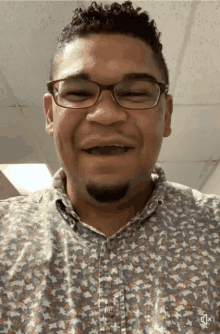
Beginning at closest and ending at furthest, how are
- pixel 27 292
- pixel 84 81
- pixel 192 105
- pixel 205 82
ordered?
pixel 27 292
pixel 84 81
pixel 205 82
pixel 192 105

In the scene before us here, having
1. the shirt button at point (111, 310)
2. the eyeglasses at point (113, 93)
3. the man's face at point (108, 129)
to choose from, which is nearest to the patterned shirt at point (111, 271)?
the shirt button at point (111, 310)

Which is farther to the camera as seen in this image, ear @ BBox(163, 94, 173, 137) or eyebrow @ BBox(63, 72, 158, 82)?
ear @ BBox(163, 94, 173, 137)

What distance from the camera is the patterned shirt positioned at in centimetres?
74

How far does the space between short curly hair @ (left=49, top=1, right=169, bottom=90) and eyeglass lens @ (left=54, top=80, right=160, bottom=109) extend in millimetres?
152

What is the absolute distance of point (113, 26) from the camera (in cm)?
99

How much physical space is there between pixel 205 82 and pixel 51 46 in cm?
125

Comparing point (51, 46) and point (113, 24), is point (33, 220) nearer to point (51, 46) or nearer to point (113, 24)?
point (113, 24)

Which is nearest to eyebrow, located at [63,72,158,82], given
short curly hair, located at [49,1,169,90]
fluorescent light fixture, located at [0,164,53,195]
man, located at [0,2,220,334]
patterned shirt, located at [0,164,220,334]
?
man, located at [0,2,220,334]

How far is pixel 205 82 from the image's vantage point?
2.26 m

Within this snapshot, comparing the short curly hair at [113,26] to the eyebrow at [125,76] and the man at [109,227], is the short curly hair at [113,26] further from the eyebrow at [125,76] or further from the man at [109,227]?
the eyebrow at [125,76]

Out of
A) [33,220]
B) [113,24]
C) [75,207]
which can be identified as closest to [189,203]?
[75,207]

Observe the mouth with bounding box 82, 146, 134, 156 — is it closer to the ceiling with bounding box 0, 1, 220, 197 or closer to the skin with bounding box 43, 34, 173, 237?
the skin with bounding box 43, 34, 173, 237

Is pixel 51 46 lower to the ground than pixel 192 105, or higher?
higher

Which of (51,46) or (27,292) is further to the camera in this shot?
(51,46)
